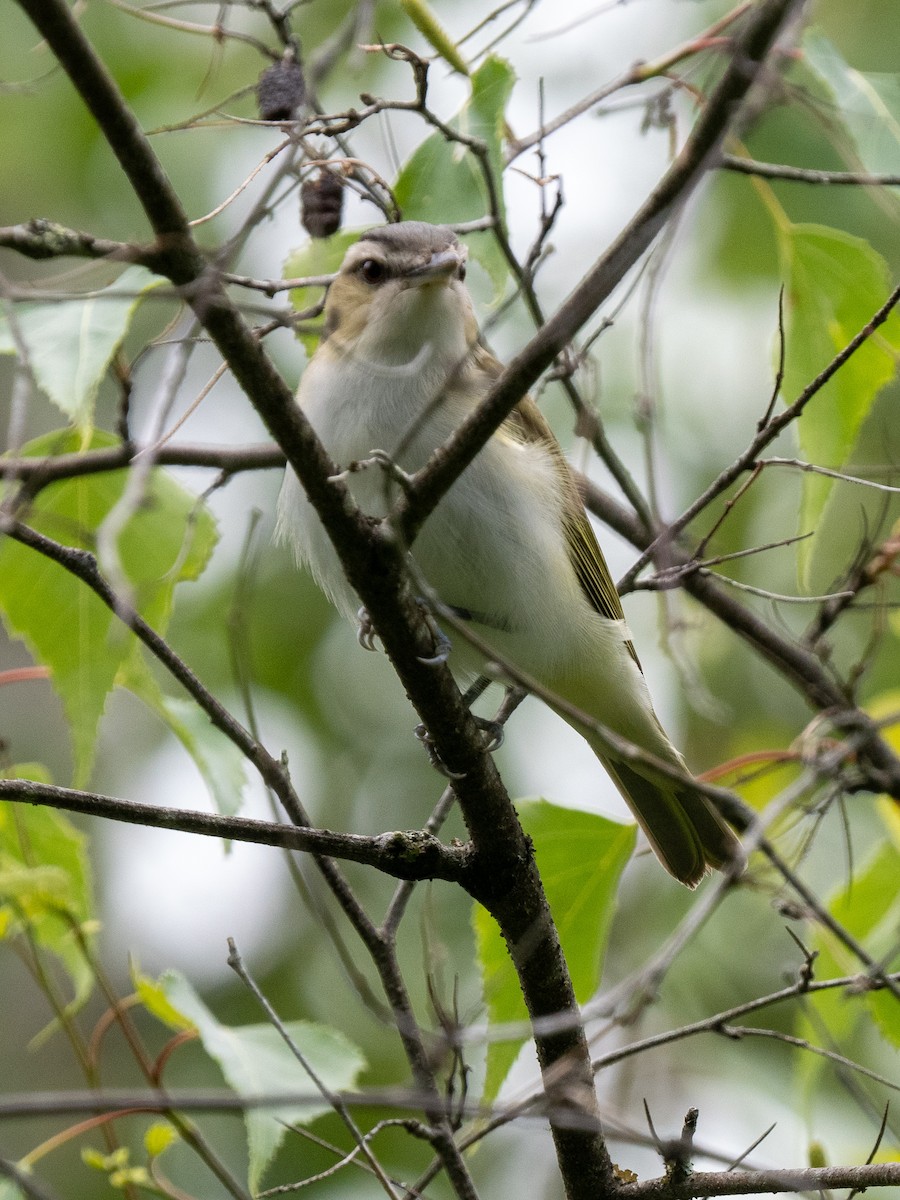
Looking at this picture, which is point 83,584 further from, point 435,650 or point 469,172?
point 469,172

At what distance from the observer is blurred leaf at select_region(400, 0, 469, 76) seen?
2.53 m

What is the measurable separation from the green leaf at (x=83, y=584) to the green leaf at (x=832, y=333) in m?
1.51

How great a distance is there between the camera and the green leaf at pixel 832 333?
10.5 feet

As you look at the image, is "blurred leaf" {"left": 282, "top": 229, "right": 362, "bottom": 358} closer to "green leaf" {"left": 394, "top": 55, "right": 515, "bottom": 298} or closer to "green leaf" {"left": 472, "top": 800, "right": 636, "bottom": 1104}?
"green leaf" {"left": 394, "top": 55, "right": 515, "bottom": 298}

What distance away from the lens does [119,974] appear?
813 centimetres

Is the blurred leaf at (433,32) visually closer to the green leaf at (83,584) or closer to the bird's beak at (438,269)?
the bird's beak at (438,269)

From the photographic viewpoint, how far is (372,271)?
360 centimetres

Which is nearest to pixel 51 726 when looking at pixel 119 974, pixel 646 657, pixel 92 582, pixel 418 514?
pixel 119 974

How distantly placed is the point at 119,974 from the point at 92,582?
6.18 meters

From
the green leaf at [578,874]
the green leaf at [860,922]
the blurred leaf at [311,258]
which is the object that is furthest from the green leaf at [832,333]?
the blurred leaf at [311,258]

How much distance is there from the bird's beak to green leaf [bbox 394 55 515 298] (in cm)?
29

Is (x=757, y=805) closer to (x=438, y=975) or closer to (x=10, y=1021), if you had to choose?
(x=438, y=975)

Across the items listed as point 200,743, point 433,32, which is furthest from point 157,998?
point 433,32

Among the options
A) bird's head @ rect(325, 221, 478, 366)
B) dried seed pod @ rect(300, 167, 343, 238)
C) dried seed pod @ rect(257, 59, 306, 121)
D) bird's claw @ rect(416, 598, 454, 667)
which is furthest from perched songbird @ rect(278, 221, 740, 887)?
bird's claw @ rect(416, 598, 454, 667)
